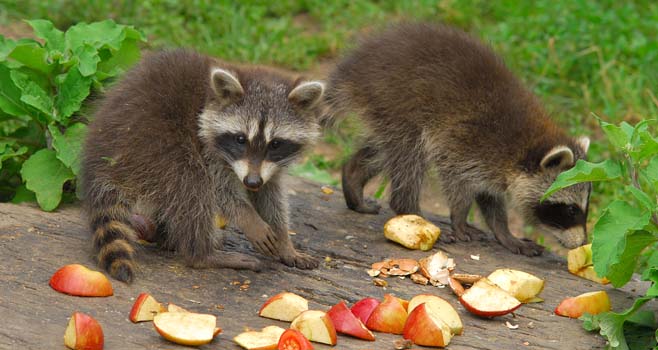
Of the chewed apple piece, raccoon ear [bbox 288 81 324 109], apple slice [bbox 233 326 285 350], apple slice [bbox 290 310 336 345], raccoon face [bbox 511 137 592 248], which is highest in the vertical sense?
raccoon ear [bbox 288 81 324 109]

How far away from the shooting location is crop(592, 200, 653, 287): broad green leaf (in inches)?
172

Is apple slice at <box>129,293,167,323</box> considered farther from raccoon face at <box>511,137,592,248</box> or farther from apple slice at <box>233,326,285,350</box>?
raccoon face at <box>511,137,592,248</box>

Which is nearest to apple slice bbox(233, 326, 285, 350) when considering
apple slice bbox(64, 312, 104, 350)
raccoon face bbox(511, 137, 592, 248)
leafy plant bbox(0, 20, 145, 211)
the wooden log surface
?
the wooden log surface

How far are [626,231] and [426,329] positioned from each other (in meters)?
1.02

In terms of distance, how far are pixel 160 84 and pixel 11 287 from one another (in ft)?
4.45

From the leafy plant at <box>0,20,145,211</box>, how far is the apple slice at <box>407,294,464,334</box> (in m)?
2.10

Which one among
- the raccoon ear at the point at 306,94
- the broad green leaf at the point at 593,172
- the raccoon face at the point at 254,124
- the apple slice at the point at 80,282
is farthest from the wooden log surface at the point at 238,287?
the raccoon ear at the point at 306,94

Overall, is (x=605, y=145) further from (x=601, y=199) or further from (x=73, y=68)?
(x=73, y=68)

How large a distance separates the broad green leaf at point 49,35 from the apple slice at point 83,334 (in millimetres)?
2602

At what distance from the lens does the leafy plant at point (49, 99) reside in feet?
18.4

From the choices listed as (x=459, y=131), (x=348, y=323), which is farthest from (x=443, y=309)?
(x=459, y=131)

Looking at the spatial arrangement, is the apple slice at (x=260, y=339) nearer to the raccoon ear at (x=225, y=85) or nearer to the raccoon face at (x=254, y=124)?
the raccoon face at (x=254, y=124)

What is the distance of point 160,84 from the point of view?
16.8 ft

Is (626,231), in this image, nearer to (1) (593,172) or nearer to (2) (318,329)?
(1) (593,172)
